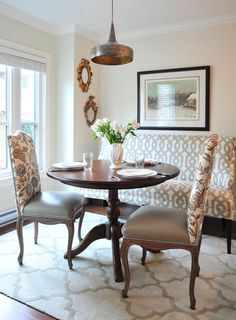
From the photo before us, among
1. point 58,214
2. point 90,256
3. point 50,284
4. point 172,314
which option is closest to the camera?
point 172,314

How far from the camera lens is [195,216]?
190cm

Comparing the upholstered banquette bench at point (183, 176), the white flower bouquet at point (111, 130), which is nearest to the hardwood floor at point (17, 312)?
the white flower bouquet at point (111, 130)

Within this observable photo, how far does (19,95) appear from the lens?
3.64 m

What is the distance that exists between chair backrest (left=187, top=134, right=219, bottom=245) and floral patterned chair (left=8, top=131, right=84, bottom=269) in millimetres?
935

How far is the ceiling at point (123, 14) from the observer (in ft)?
10.4

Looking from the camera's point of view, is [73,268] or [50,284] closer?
[50,284]

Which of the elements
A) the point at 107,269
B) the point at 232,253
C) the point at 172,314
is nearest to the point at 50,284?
the point at 107,269

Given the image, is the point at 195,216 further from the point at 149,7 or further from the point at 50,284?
the point at 149,7

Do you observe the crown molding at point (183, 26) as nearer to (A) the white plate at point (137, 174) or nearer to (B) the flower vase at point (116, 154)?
(B) the flower vase at point (116, 154)

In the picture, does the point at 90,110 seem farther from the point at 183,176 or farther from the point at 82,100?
the point at 183,176

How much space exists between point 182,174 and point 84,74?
191 centimetres

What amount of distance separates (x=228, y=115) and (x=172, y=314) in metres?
2.58

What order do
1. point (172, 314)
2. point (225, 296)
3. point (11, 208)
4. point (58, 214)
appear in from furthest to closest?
point (11, 208)
point (58, 214)
point (225, 296)
point (172, 314)

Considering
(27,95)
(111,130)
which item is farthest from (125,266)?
(27,95)
